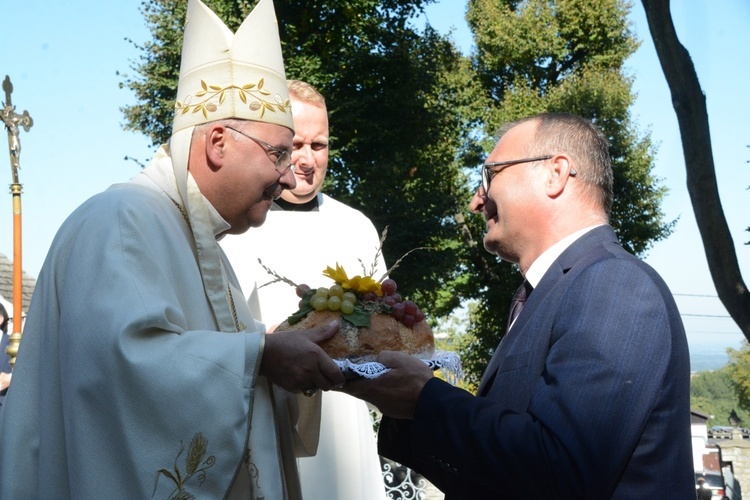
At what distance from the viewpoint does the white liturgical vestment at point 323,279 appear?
15.0ft

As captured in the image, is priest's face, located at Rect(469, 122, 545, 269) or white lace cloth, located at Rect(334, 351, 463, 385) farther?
priest's face, located at Rect(469, 122, 545, 269)

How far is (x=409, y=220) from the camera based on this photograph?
917 inches

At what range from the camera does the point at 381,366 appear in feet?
9.60

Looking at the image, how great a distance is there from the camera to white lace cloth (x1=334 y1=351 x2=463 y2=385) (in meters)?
2.89

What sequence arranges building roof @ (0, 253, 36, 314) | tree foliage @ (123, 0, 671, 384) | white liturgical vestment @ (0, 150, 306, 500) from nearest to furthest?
white liturgical vestment @ (0, 150, 306, 500) → tree foliage @ (123, 0, 671, 384) → building roof @ (0, 253, 36, 314)

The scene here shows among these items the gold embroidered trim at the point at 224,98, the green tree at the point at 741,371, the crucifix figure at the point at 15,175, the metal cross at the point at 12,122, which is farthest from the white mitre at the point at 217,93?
the green tree at the point at 741,371

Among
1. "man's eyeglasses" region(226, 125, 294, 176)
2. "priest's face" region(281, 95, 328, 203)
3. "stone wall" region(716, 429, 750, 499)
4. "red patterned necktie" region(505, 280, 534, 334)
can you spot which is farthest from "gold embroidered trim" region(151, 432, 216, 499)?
"stone wall" region(716, 429, 750, 499)

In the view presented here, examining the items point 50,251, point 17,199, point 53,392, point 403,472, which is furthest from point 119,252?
point 17,199

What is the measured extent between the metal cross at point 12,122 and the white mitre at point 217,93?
992 cm

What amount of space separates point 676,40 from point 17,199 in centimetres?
864

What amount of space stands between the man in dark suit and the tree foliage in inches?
720

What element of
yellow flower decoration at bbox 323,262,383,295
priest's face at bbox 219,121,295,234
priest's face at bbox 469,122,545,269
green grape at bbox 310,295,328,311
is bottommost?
green grape at bbox 310,295,328,311

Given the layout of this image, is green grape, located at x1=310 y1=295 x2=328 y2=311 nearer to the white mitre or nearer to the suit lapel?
the white mitre

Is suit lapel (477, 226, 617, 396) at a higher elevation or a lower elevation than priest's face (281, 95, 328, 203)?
lower
